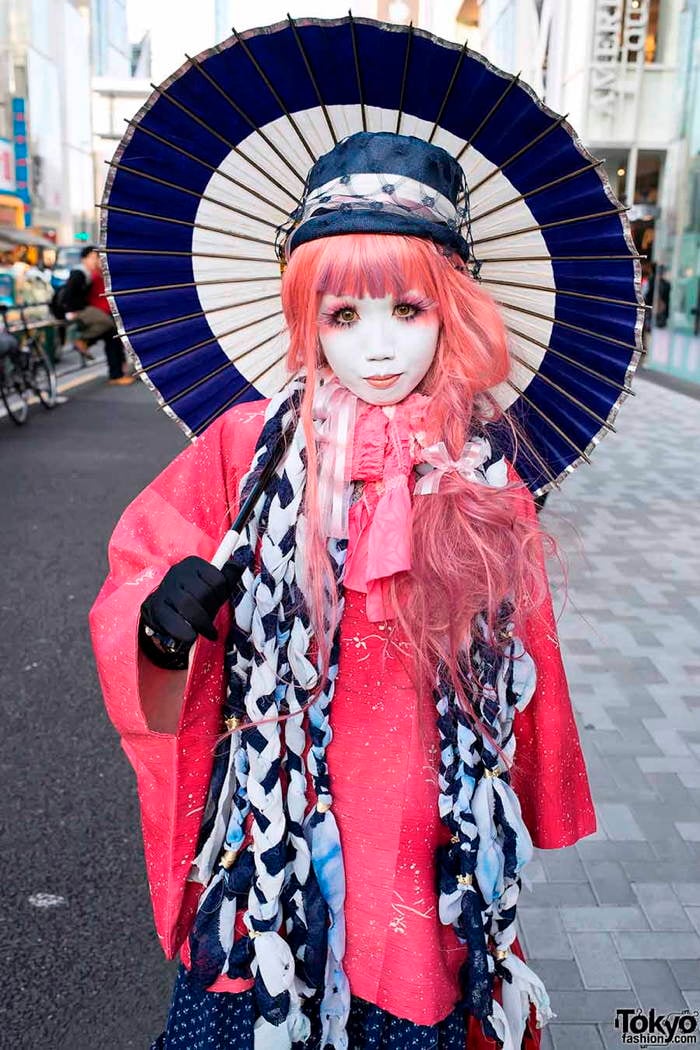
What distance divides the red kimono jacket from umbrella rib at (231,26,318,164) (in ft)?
1.56

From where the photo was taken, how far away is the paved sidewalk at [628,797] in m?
2.25

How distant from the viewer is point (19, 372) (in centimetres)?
991

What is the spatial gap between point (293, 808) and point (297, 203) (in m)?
1.01

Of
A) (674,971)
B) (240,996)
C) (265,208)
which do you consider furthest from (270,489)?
(674,971)

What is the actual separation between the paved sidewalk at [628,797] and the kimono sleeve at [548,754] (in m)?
0.28

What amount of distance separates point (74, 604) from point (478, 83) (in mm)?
3896

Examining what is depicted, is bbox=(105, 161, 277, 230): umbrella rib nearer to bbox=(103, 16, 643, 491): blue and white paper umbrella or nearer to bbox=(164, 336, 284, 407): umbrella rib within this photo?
bbox=(103, 16, 643, 491): blue and white paper umbrella

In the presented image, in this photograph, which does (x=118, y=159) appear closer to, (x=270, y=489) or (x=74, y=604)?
(x=270, y=489)

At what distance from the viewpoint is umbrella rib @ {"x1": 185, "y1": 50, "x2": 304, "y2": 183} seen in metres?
1.46

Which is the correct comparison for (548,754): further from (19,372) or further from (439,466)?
(19,372)

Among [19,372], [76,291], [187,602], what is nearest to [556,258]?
[187,602]

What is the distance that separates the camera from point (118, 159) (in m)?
1.54

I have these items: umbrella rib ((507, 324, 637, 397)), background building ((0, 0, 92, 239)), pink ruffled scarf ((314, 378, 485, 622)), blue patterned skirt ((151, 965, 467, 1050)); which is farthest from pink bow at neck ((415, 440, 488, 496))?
background building ((0, 0, 92, 239))

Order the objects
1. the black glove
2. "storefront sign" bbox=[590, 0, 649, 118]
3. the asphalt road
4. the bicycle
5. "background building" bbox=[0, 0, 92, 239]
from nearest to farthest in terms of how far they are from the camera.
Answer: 1. the black glove
2. the asphalt road
3. the bicycle
4. "storefront sign" bbox=[590, 0, 649, 118]
5. "background building" bbox=[0, 0, 92, 239]
